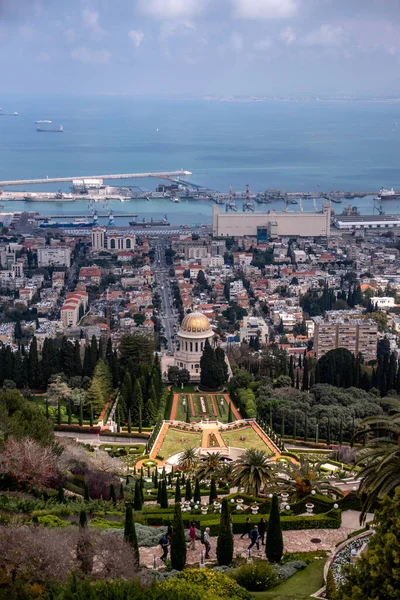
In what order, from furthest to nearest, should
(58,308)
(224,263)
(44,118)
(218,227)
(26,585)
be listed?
1. (44,118)
2. (218,227)
3. (224,263)
4. (58,308)
5. (26,585)

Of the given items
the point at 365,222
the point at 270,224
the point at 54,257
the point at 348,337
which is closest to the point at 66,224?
the point at 54,257

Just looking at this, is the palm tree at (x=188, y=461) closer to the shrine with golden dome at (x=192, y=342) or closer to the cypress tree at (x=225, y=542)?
the cypress tree at (x=225, y=542)

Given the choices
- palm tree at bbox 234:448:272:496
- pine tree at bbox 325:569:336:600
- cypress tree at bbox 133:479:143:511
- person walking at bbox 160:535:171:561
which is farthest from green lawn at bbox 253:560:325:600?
palm tree at bbox 234:448:272:496

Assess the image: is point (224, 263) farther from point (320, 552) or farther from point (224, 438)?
point (320, 552)

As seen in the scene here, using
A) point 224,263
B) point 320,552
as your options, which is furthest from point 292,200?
point 320,552

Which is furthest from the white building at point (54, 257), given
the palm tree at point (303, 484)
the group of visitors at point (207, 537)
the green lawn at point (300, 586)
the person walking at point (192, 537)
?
the green lawn at point (300, 586)

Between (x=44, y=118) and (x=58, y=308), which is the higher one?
(x=44, y=118)
